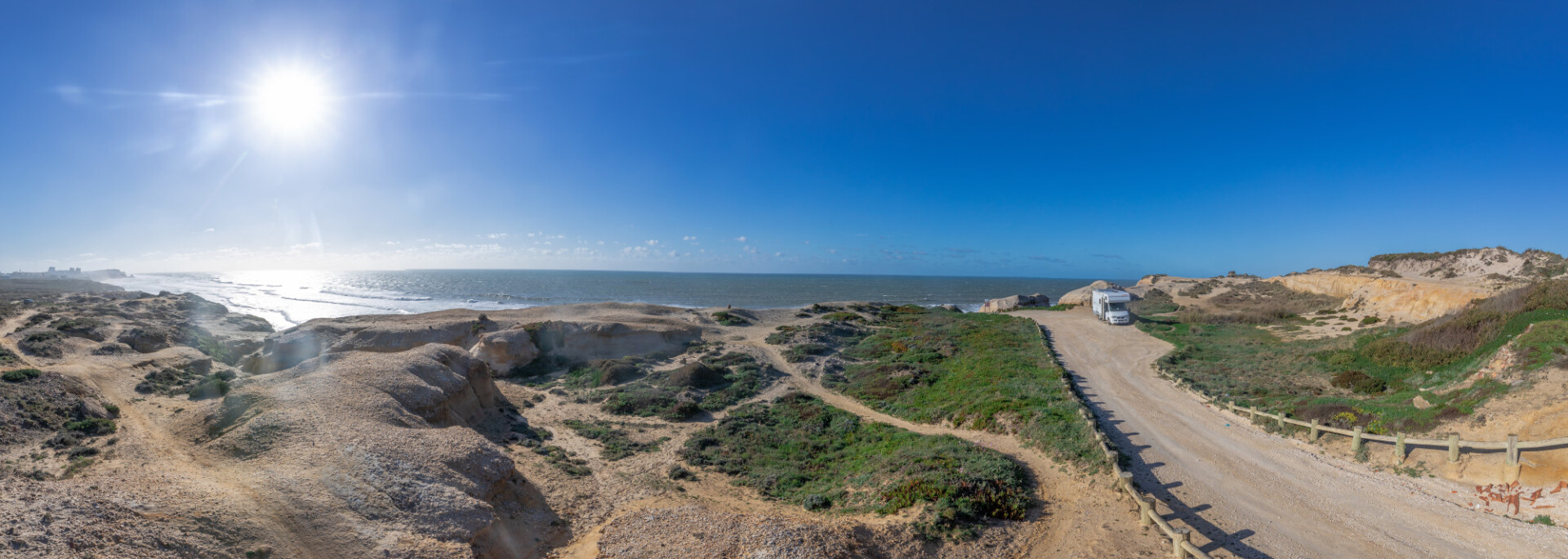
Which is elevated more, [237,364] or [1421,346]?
[1421,346]

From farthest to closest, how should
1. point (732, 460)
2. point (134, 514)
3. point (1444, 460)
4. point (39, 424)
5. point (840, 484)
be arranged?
point (732, 460) → point (840, 484) → point (39, 424) → point (1444, 460) → point (134, 514)

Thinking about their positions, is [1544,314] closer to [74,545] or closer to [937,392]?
[937,392]

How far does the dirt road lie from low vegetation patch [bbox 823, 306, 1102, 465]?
1695 millimetres

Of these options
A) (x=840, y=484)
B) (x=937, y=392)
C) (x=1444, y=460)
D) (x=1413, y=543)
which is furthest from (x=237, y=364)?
(x=1444, y=460)

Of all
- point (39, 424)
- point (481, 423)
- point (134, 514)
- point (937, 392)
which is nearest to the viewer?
point (134, 514)

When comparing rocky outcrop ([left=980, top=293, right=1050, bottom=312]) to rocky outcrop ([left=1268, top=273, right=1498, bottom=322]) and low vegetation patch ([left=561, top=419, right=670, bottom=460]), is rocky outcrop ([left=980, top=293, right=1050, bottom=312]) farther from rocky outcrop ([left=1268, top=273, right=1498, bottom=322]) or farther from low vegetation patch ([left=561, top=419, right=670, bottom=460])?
low vegetation patch ([left=561, top=419, right=670, bottom=460])

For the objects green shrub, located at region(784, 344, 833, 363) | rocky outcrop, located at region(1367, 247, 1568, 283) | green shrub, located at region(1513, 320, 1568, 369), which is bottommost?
green shrub, located at region(784, 344, 833, 363)

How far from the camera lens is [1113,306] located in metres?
43.0

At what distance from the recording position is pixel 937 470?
519 inches

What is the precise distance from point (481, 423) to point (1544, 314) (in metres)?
35.9

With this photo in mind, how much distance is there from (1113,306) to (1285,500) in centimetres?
3508

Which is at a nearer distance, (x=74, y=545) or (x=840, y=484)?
(x=74, y=545)

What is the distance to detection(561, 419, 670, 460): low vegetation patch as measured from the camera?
1781 cm

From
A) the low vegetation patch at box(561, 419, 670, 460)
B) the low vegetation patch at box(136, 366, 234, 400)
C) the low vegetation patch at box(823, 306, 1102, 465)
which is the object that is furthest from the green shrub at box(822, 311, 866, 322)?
the low vegetation patch at box(136, 366, 234, 400)
